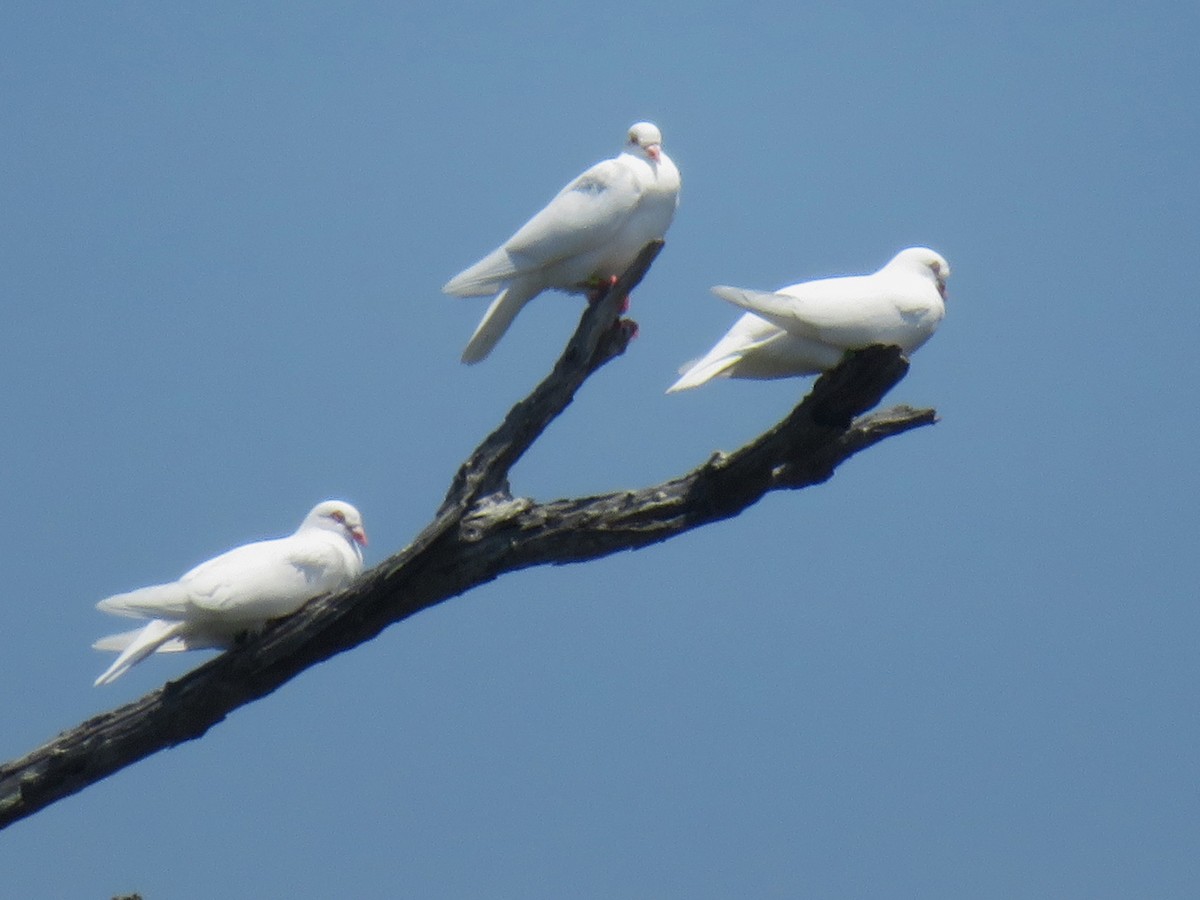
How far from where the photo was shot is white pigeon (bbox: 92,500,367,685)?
851 cm

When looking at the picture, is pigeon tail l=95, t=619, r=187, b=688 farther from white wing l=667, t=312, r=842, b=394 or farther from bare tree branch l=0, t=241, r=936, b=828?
white wing l=667, t=312, r=842, b=394

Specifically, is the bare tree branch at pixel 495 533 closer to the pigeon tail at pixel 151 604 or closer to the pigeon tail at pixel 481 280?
the pigeon tail at pixel 151 604

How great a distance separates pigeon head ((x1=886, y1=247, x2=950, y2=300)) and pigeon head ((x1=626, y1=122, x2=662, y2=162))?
5.15 ft

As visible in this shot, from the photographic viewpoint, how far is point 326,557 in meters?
8.97

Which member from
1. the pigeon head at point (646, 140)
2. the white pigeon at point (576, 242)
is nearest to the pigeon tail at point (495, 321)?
the white pigeon at point (576, 242)

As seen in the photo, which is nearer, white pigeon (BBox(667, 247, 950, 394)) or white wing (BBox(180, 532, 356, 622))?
white pigeon (BBox(667, 247, 950, 394))

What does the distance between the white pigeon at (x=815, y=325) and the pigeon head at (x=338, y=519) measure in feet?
9.11

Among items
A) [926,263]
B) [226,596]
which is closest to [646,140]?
[926,263]

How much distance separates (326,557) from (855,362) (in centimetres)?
298

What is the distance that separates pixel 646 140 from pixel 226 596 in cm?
345

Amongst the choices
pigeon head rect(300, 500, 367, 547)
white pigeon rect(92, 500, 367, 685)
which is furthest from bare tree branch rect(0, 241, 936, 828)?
pigeon head rect(300, 500, 367, 547)

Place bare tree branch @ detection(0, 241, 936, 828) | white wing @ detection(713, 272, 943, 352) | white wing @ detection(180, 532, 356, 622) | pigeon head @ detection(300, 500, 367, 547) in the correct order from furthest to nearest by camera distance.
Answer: pigeon head @ detection(300, 500, 367, 547), white wing @ detection(180, 532, 356, 622), white wing @ detection(713, 272, 943, 352), bare tree branch @ detection(0, 241, 936, 828)

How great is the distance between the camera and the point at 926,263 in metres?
8.97

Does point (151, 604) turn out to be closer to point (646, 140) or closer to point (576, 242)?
point (576, 242)
